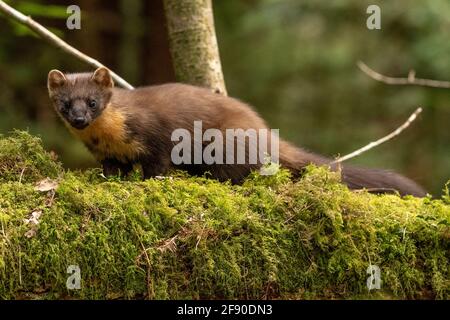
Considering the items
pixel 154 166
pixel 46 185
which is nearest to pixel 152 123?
pixel 154 166

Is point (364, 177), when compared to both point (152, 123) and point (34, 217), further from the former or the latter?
point (34, 217)

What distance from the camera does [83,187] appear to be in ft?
16.2

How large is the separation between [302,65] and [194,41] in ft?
22.2

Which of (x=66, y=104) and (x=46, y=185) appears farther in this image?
(x=66, y=104)

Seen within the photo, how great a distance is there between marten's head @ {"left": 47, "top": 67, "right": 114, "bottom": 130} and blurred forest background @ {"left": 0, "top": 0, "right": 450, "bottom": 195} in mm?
5934

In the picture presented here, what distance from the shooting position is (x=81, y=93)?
6.20 m

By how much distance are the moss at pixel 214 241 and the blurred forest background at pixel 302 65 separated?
6678 mm

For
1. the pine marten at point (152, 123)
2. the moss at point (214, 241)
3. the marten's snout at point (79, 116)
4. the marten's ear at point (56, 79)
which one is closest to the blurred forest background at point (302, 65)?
the pine marten at point (152, 123)

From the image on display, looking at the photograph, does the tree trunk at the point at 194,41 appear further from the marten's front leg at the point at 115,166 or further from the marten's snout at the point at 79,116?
the marten's snout at the point at 79,116

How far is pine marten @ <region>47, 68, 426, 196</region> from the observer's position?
6191 millimetres

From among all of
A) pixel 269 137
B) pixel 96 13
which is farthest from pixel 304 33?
pixel 269 137

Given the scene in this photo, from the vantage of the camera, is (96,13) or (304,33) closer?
(304,33)

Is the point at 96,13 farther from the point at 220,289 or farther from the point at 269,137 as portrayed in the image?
the point at 220,289

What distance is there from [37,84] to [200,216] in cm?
1034
